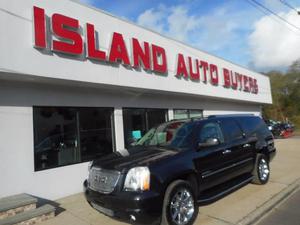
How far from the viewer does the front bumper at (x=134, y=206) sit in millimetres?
4816

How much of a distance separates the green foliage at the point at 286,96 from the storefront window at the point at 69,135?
45.4 m

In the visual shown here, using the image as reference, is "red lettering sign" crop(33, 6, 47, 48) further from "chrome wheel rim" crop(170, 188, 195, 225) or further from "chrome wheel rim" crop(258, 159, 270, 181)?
"chrome wheel rim" crop(258, 159, 270, 181)

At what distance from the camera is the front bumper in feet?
15.8

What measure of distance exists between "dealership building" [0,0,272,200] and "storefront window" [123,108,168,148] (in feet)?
0.12

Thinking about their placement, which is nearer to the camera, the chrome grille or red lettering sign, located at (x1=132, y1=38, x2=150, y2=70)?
the chrome grille

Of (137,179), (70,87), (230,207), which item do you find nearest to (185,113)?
(70,87)

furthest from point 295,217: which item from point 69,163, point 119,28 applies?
point 119,28

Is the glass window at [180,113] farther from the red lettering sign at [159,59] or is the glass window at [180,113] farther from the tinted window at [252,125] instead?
the tinted window at [252,125]

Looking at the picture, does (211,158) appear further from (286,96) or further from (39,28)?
(286,96)

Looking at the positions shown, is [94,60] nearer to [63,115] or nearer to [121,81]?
[121,81]

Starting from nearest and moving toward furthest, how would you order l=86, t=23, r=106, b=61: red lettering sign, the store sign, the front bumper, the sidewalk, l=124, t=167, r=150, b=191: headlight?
the front bumper, l=124, t=167, r=150, b=191: headlight, the sidewalk, the store sign, l=86, t=23, r=106, b=61: red lettering sign

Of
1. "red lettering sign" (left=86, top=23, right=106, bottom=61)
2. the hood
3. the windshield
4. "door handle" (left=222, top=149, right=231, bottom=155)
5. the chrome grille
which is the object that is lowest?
the chrome grille

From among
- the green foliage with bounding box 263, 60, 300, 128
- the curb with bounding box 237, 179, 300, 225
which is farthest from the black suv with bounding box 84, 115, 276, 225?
the green foliage with bounding box 263, 60, 300, 128

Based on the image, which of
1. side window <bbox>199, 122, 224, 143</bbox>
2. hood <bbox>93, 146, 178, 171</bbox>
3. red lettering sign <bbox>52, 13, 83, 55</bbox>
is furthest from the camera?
red lettering sign <bbox>52, 13, 83, 55</bbox>
